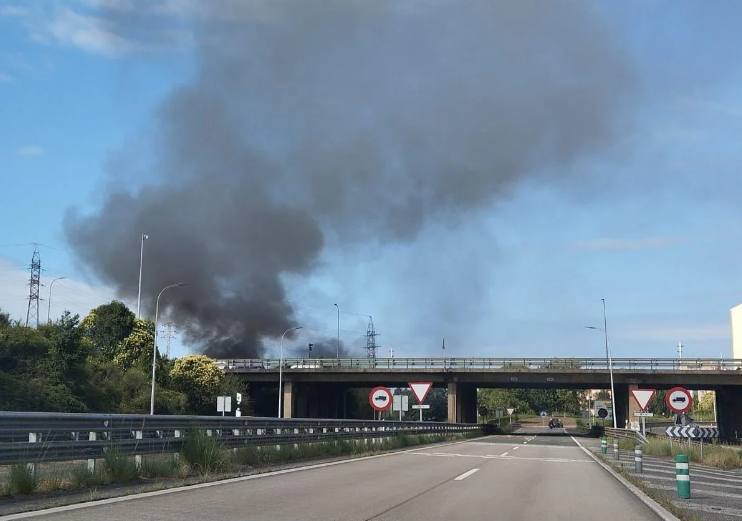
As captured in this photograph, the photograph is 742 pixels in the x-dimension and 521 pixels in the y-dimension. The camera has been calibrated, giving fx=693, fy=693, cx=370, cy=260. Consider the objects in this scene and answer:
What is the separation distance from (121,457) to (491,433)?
63.3m

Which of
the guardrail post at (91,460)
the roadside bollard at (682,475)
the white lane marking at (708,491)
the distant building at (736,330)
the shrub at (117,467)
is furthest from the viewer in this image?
the distant building at (736,330)

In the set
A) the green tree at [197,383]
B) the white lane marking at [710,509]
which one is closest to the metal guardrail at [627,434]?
the white lane marking at [710,509]

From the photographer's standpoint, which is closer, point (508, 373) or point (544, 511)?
point (544, 511)

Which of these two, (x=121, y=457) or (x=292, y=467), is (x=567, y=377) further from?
(x=121, y=457)

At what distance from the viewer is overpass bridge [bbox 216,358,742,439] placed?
6047cm

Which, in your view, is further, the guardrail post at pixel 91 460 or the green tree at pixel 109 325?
the green tree at pixel 109 325

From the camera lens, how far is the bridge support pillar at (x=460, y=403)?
6644 cm

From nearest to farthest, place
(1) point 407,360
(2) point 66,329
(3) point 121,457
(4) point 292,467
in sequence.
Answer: (3) point 121,457 → (4) point 292,467 → (2) point 66,329 → (1) point 407,360

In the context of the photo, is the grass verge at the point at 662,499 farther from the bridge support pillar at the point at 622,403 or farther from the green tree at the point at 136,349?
the green tree at the point at 136,349

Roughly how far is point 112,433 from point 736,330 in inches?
4545

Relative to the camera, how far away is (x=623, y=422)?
7150 cm

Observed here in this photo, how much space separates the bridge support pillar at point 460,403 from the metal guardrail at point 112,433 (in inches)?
1848

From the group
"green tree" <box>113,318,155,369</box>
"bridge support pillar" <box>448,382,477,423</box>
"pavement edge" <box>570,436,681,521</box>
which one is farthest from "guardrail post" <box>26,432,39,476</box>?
"bridge support pillar" <box>448,382,477,423</box>

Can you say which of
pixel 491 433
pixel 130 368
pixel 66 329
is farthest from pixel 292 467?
pixel 491 433
